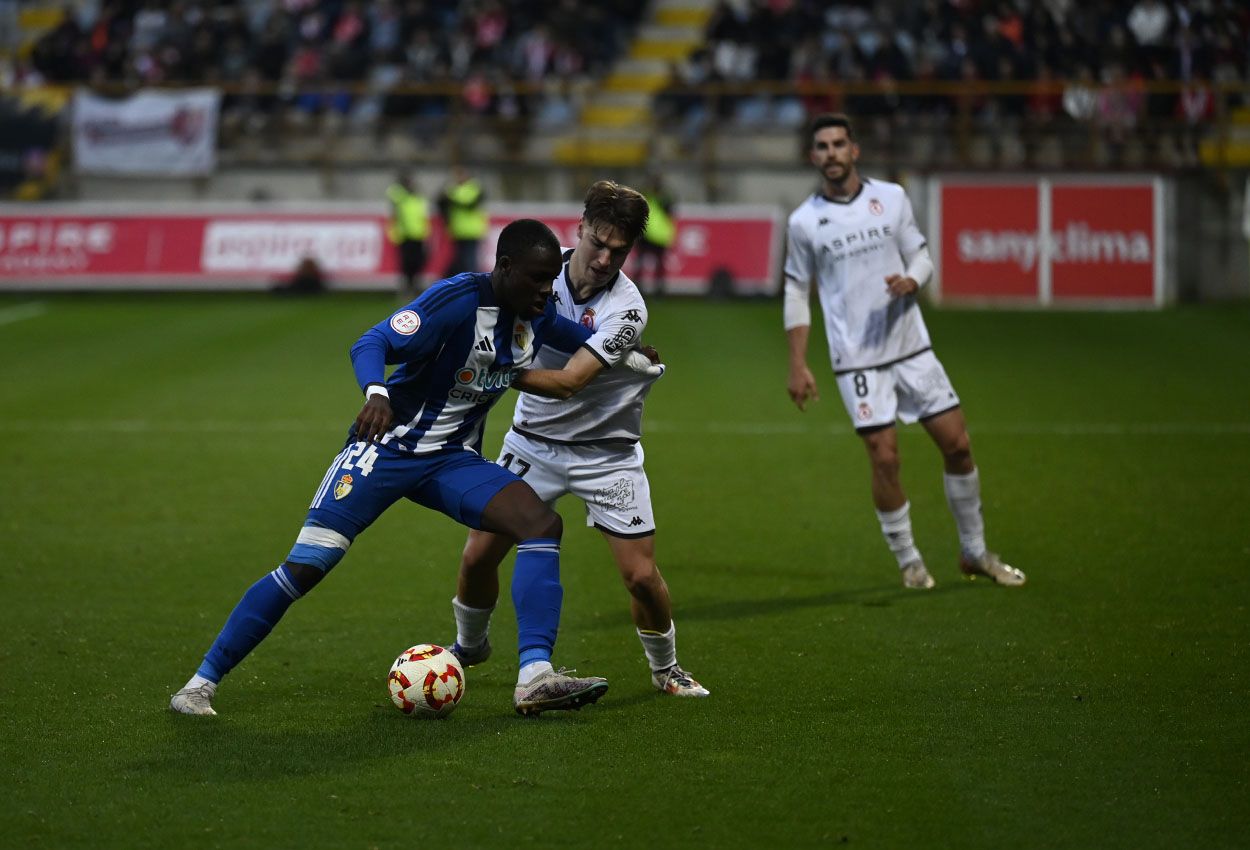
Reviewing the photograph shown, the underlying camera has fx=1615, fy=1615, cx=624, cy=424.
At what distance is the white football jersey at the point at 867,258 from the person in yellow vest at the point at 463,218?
643 inches

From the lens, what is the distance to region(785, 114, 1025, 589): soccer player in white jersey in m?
8.27

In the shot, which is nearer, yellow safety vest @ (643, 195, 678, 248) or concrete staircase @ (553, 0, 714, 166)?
yellow safety vest @ (643, 195, 678, 248)

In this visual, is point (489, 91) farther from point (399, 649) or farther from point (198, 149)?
point (399, 649)

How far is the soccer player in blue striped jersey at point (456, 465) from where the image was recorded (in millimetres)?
5727

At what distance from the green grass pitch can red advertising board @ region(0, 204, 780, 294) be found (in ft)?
38.8

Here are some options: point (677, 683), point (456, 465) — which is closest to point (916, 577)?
point (677, 683)

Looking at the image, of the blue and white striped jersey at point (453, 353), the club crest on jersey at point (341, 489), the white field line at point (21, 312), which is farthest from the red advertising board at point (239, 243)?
the club crest on jersey at point (341, 489)

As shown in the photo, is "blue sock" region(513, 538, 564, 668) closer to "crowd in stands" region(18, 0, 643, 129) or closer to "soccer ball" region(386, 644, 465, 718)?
"soccer ball" region(386, 644, 465, 718)

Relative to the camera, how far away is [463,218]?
24578 mm

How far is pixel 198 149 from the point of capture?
28375 mm

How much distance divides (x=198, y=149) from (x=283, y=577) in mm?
24032

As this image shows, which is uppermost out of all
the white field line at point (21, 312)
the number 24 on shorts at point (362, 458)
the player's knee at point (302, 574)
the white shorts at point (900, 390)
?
the white field line at point (21, 312)

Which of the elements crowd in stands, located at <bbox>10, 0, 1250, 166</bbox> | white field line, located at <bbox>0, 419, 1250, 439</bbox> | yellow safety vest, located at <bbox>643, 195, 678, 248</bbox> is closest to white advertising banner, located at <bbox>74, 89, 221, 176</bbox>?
crowd in stands, located at <bbox>10, 0, 1250, 166</bbox>

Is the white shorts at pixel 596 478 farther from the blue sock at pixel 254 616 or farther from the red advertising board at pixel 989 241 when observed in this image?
the red advertising board at pixel 989 241
